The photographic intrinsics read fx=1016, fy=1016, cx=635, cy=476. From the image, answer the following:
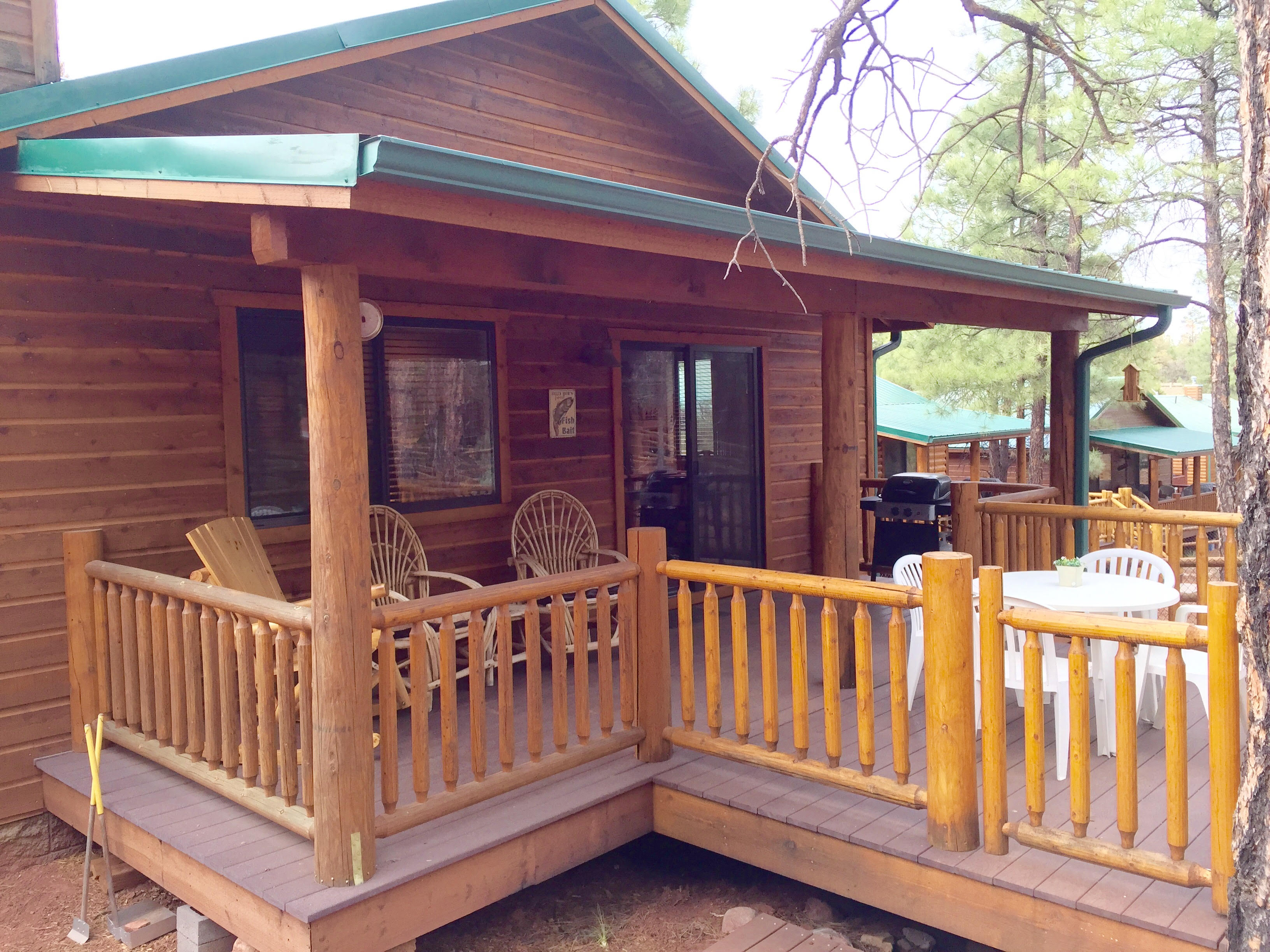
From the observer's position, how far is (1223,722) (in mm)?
2619

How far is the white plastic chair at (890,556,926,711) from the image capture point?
4.41 m

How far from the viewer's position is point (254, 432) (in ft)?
15.4

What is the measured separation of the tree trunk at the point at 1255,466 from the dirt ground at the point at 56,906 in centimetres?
329

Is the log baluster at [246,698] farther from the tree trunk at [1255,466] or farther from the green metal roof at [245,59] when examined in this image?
the tree trunk at [1255,466]

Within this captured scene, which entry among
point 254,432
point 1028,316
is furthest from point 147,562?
point 1028,316

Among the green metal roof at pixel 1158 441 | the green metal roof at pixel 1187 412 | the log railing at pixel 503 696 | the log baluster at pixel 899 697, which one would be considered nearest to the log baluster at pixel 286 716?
the log railing at pixel 503 696

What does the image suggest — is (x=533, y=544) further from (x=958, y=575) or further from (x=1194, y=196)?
(x=1194, y=196)

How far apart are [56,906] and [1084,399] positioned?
641 centimetres

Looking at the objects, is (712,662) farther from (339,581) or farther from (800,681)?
(339,581)

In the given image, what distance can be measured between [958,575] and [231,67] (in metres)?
3.44

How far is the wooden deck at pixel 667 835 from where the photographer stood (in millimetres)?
2873

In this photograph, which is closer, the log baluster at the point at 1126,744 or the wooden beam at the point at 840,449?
the log baluster at the point at 1126,744

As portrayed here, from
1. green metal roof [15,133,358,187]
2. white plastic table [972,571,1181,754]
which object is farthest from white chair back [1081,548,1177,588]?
green metal roof [15,133,358,187]

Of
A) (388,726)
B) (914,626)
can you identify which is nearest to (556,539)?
(914,626)
